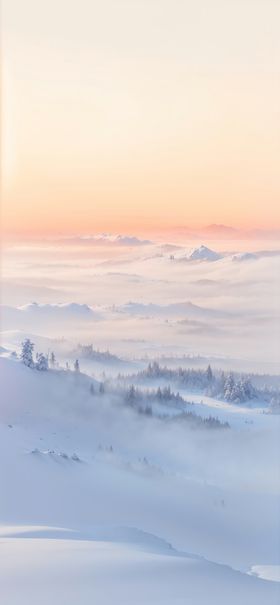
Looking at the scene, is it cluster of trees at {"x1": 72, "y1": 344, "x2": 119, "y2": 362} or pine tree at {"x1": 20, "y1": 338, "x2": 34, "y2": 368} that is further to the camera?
cluster of trees at {"x1": 72, "y1": 344, "x2": 119, "y2": 362}

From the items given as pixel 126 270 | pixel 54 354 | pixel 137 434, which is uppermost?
pixel 126 270

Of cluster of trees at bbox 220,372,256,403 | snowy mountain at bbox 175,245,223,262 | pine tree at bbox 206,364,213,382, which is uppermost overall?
snowy mountain at bbox 175,245,223,262

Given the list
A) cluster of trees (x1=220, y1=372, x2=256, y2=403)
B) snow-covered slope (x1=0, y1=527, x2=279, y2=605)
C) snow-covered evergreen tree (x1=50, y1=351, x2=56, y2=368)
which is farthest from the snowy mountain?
snow-covered slope (x1=0, y1=527, x2=279, y2=605)

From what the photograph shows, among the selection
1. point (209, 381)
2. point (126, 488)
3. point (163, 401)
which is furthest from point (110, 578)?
point (209, 381)

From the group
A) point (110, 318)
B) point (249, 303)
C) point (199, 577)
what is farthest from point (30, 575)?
point (249, 303)

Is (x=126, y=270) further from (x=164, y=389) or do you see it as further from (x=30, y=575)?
(x=30, y=575)

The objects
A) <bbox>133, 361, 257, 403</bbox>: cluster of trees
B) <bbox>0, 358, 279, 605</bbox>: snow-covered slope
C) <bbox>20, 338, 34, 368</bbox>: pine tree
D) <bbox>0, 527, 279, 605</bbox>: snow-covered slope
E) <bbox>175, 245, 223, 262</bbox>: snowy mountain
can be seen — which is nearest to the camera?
<bbox>0, 527, 279, 605</bbox>: snow-covered slope

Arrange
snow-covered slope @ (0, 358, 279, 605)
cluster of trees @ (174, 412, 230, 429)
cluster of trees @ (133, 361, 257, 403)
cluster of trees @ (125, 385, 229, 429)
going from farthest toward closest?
cluster of trees @ (133, 361, 257, 403) < cluster of trees @ (174, 412, 230, 429) < cluster of trees @ (125, 385, 229, 429) < snow-covered slope @ (0, 358, 279, 605)

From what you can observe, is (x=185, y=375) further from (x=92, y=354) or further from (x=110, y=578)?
(x=110, y=578)

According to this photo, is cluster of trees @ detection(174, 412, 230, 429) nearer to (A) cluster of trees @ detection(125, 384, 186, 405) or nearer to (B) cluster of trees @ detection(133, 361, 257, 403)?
(A) cluster of trees @ detection(125, 384, 186, 405)
